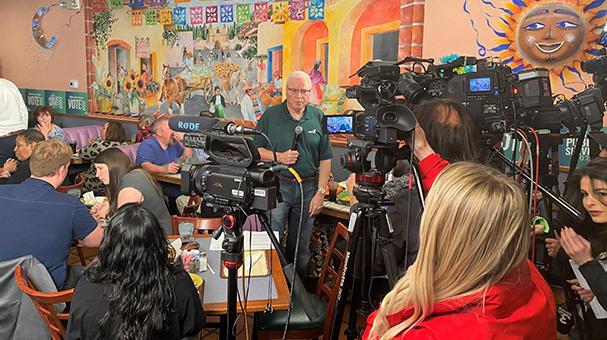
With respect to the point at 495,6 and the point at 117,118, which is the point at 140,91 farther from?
the point at 495,6

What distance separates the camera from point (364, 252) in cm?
209

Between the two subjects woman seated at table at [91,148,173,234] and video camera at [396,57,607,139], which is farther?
woman seated at table at [91,148,173,234]

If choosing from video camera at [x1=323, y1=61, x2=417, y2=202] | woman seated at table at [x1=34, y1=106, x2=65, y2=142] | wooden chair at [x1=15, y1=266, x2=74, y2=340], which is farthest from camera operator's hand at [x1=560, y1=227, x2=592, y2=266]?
woman seated at table at [x1=34, y1=106, x2=65, y2=142]

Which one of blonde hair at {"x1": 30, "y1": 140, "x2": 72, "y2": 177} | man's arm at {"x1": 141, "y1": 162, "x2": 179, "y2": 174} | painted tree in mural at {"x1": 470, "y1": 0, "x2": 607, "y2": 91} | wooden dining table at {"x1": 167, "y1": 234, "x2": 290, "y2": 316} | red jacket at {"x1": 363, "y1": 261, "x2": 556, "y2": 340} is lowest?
wooden dining table at {"x1": 167, "y1": 234, "x2": 290, "y2": 316}

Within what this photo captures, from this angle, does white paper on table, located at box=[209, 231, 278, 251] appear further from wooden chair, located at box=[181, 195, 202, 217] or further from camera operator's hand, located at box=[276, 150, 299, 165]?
wooden chair, located at box=[181, 195, 202, 217]

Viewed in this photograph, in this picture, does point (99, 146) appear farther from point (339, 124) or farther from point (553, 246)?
point (553, 246)

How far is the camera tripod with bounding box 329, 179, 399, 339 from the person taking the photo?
1.91 meters

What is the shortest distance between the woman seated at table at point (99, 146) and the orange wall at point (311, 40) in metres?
2.14

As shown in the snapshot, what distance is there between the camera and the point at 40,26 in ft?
25.1

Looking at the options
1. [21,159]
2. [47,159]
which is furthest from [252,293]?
[21,159]

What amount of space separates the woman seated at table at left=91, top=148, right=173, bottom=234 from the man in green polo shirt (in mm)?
809

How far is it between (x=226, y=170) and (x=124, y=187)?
150 cm

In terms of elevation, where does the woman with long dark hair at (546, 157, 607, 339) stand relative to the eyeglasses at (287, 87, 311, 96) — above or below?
below

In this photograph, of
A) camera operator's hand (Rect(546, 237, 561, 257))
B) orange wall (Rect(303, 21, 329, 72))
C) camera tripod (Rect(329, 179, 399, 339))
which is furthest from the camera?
orange wall (Rect(303, 21, 329, 72))
